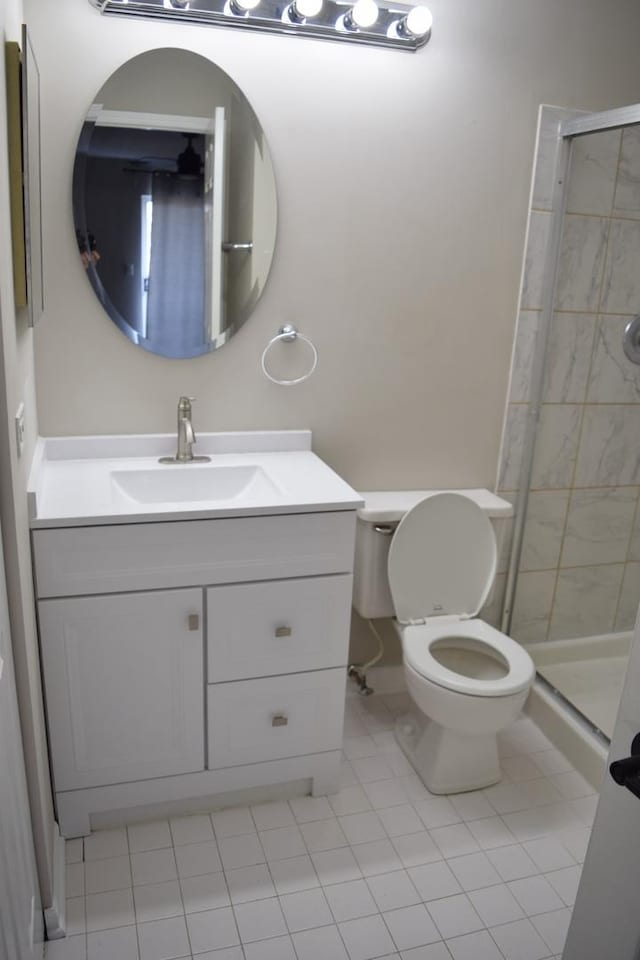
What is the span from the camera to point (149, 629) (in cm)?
180

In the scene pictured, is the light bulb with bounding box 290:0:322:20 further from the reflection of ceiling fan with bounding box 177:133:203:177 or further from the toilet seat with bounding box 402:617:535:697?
the toilet seat with bounding box 402:617:535:697

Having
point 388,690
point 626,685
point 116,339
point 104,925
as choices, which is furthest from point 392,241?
point 104,925

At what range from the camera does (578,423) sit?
2.53 m

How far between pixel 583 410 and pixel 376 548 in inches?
35.0

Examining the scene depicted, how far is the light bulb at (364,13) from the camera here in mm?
1930

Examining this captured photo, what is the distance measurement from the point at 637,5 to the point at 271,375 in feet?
5.11

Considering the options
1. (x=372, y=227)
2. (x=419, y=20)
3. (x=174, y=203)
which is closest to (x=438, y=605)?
(x=372, y=227)

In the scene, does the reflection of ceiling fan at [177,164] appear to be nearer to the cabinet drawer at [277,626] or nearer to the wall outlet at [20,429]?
the wall outlet at [20,429]

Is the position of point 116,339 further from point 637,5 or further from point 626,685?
point 637,5

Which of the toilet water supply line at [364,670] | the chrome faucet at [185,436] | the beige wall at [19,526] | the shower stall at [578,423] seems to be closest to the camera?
the beige wall at [19,526]

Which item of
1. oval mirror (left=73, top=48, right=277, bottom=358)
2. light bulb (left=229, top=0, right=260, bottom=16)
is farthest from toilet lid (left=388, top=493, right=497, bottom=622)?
light bulb (left=229, top=0, right=260, bottom=16)

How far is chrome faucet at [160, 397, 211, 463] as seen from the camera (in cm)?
207

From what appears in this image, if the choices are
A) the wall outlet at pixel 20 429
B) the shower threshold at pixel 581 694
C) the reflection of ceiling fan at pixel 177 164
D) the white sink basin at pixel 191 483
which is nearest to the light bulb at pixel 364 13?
the reflection of ceiling fan at pixel 177 164

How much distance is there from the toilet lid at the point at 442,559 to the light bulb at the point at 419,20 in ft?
4.13
